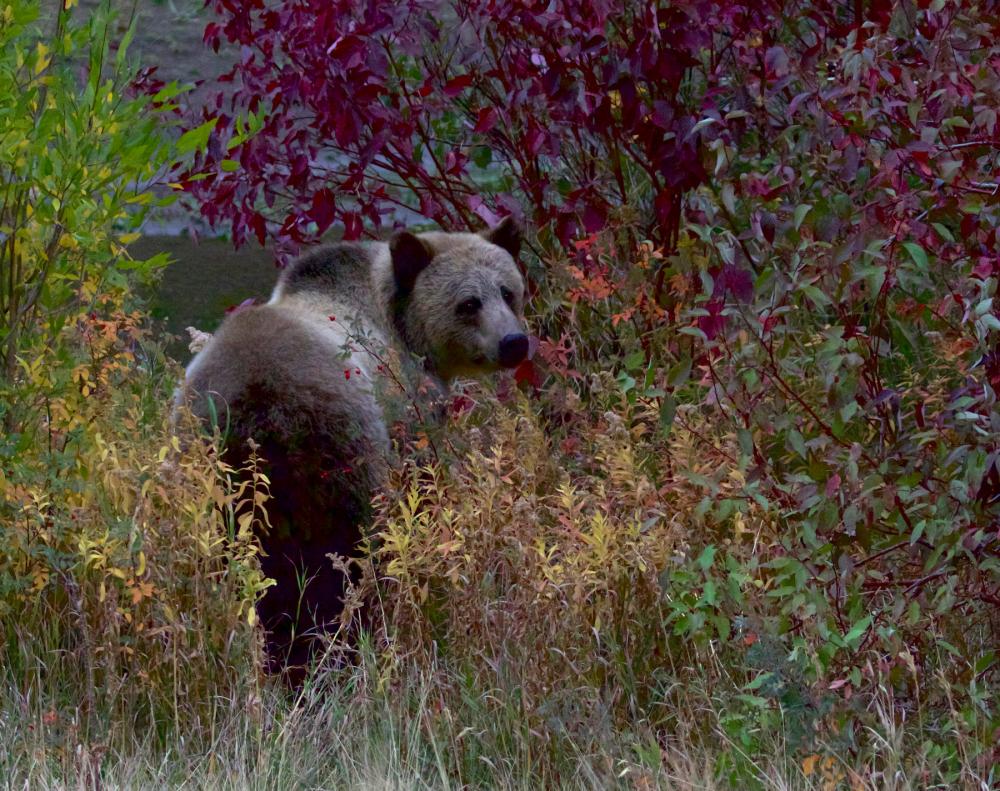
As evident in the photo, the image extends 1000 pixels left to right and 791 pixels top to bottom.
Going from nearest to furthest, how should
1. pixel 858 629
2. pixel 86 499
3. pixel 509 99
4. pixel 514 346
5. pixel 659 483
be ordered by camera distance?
pixel 858 629 < pixel 86 499 < pixel 659 483 < pixel 509 99 < pixel 514 346

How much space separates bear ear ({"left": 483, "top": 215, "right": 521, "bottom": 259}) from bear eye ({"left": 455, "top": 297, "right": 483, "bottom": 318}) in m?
0.29

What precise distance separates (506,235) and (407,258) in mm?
440

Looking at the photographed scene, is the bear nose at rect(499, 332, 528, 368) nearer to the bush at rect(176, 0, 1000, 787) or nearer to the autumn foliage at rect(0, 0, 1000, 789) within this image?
the bush at rect(176, 0, 1000, 787)

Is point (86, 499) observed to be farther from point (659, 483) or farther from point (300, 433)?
point (659, 483)

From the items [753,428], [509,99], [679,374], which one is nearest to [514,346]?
[509,99]

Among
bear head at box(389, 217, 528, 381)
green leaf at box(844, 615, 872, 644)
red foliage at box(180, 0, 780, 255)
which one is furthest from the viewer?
bear head at box(389, 217, 528, 381)

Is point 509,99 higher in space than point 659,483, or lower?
higher

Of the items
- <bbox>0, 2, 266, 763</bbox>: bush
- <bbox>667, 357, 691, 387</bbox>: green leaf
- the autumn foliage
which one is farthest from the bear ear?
<bbox>667, 357, 691, 387</bbox>: green leaf

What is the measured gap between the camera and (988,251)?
3320mm

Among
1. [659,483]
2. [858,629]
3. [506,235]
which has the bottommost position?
[659,483]

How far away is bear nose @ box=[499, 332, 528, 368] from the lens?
556 cm

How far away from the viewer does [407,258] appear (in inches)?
219

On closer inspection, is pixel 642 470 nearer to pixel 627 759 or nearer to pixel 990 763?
pixel 627 759

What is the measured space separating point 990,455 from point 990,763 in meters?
0.70
